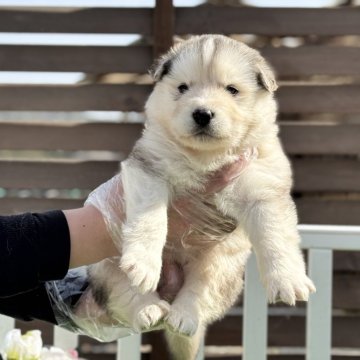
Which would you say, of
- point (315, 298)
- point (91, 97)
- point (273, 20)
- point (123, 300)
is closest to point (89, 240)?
point (123, 300)

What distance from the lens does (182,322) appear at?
249cm

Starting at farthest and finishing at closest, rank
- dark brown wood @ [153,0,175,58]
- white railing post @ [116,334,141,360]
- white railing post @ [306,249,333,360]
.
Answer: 1. dark brown wood @ [153,0,175,58]
2. white railing post @ [116,334,141,360]
3. white railing post @ [306,249,333,360]


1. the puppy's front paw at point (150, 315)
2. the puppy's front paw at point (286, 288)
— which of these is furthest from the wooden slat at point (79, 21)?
the puppy's front paw at point (286, 288)

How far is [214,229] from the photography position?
2.62 metres

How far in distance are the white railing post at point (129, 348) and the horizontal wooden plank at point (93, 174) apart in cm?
118

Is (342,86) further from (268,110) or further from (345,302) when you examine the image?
(268,110)

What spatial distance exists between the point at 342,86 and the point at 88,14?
144cm

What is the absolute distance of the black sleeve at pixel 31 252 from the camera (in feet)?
8.68

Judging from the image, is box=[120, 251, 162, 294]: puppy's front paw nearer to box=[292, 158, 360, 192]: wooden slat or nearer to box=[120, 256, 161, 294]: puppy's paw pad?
box=[120, 256, 161, 294]: puppy's paw pad

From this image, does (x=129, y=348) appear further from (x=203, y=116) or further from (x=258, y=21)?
(x=258, y=21)

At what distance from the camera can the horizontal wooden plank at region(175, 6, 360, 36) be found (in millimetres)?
4305

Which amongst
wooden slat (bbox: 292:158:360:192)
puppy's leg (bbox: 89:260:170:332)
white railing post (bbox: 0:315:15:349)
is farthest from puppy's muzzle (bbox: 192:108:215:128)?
wooden slat (bbox: 292:158:360:192)

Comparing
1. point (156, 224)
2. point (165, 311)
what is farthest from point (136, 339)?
point (156, 224)

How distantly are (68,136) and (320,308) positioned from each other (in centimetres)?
181
